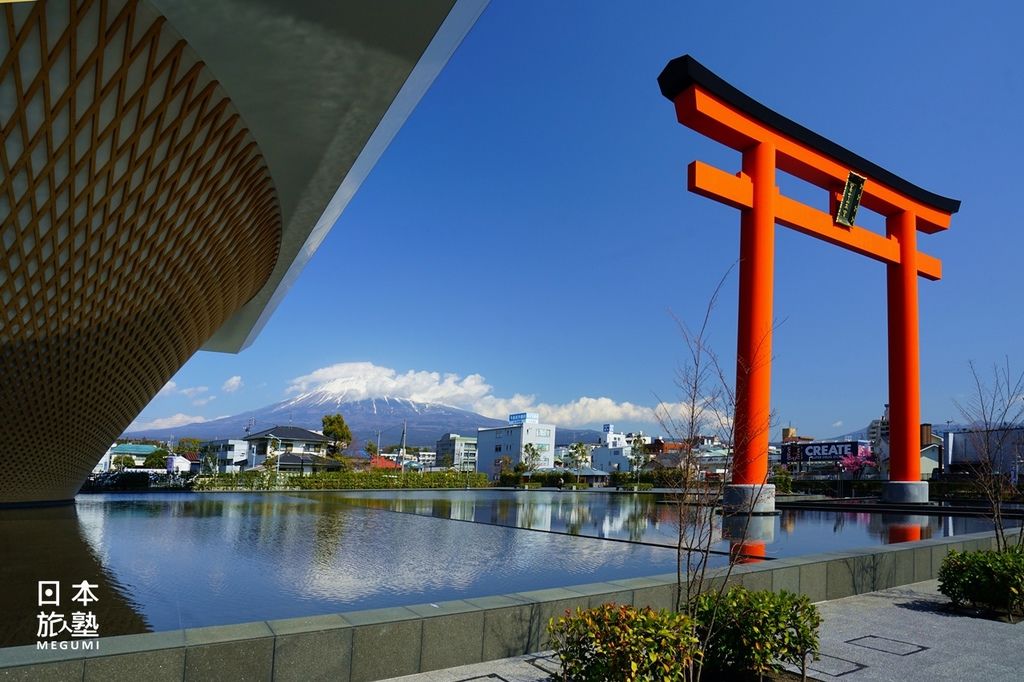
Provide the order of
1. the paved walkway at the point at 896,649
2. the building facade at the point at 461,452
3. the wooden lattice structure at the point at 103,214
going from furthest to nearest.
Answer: the building facade at the point at 461,452, the wooden lattice structure at the point at 103,214, the paved walkway at the point at 896,649

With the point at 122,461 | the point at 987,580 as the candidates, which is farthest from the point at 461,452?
the point at 987,580

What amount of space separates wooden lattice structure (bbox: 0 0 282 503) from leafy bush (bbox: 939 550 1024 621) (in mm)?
10582

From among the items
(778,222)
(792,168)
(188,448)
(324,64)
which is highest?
(792,168)

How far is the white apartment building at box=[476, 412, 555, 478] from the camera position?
104m

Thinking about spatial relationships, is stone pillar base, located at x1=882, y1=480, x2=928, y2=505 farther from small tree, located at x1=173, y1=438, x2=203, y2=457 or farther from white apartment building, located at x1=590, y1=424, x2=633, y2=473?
small tree, located at x1=173, y1=438, x2=203, y2=457

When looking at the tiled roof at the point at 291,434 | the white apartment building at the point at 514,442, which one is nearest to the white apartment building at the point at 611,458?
the white apartment building at the point at 514,442

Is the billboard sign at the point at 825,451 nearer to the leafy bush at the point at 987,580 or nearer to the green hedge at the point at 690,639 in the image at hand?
the leafy bush at the point at 987,580

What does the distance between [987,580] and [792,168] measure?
1634cm

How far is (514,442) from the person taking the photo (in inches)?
4171

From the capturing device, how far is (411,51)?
6.81 m

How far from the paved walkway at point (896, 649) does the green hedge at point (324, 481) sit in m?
31.8

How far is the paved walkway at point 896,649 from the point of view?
502cm

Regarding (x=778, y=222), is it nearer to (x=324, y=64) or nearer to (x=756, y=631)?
(x=324, y=64)

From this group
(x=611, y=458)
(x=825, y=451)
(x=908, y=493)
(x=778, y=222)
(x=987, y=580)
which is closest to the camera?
(x=987, y=580)
